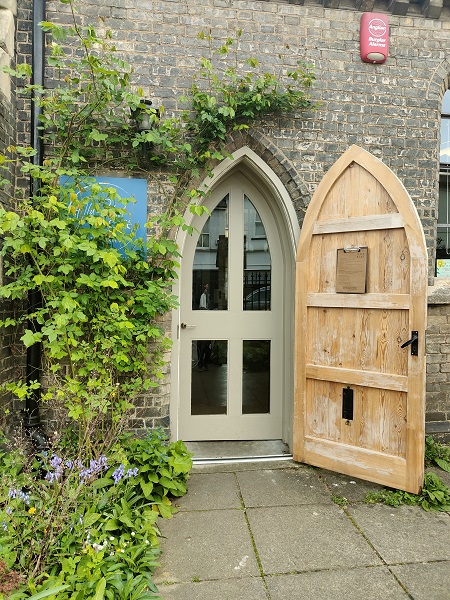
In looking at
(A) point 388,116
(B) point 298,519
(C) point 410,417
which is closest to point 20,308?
(B) point 298,519

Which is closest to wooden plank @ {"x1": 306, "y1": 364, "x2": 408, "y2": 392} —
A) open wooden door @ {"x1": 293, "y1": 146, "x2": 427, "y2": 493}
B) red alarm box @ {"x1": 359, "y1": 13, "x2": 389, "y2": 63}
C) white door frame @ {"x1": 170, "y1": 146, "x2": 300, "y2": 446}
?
open wooden door @ {"x1": 293, "y1": 146, "x2": 427, "y2": 493}

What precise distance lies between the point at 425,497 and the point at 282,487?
113cm

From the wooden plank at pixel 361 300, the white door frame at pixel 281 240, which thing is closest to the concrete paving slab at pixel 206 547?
the white door frame at pixel 281 240

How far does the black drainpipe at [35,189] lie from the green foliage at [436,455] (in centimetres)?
353

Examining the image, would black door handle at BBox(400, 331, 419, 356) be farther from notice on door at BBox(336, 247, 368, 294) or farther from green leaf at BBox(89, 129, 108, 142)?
green leaf at BBox(89, 129, 108, 142)

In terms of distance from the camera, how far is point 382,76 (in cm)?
406

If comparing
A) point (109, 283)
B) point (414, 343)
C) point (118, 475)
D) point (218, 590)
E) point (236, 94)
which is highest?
point (236, 94)

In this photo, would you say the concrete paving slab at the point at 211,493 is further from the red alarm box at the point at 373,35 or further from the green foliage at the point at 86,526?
the red alarm box at the point at 373,35

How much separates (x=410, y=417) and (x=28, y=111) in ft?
13.7

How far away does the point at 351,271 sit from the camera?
3.51 m

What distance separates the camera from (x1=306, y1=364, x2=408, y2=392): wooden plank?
10.8 feet

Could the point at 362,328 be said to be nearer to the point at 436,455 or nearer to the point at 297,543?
the point at 436,455

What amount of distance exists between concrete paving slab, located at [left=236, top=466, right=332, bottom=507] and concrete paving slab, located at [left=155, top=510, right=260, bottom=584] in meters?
0.28

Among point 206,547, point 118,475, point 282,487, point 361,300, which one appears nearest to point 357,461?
point 282,487
